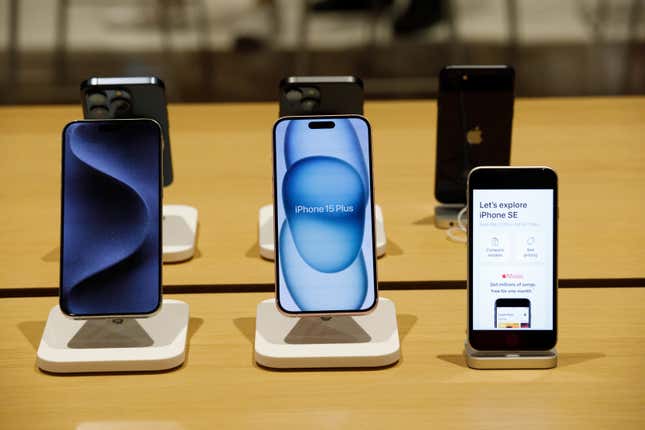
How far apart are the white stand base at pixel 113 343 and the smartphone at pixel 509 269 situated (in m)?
0.31

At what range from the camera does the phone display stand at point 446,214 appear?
4.03 ft

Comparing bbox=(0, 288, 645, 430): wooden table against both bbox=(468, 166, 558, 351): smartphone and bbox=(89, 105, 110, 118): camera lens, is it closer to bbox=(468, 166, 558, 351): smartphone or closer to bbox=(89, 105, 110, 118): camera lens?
bbox=(468, 166, 558, 351): smartphone

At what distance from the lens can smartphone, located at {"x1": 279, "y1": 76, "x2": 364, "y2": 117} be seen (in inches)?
46.1

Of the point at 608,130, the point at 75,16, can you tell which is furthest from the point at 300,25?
the point at 608,130

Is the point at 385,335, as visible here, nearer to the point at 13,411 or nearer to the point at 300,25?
the point at 13,411

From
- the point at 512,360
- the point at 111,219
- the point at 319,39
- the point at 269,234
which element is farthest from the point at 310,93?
the point at 319,39

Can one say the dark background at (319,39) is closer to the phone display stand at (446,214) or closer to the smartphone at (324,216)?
the phone display stand at (446,214)

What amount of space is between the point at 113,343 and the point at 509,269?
16.1 inches

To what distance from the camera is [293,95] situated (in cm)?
118

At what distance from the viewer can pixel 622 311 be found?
101 cm

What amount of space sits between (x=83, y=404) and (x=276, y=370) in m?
0.19

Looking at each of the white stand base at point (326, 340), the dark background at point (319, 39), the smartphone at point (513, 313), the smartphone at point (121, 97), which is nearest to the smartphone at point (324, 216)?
the white stand base at point (326, 340)

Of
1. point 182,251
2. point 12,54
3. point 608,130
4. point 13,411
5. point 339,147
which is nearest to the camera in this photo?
point 13,411

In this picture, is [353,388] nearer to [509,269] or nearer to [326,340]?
[326,340]
